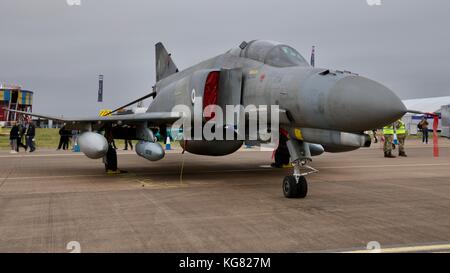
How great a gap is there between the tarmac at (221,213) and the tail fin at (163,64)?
568 cm

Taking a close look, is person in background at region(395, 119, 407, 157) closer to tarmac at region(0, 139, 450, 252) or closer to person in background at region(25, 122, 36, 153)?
tarmac at region(0, 139, 450, 252)

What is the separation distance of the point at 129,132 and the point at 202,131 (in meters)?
3.74

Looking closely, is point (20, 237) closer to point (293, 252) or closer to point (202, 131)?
point (293, 252)

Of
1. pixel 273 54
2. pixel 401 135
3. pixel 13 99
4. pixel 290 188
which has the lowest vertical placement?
pixel 290 188

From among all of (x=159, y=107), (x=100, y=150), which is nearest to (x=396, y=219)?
(x=100, y=150)

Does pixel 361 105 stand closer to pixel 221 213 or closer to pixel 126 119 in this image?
pixel 221 213

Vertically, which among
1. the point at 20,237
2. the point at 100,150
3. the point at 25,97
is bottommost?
the point at 20,237

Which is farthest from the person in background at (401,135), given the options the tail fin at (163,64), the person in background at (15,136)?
the person in background at (15,136)

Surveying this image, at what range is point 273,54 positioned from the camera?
29.8 ft

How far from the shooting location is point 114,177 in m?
11.5

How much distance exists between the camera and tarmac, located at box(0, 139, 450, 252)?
4848 mm

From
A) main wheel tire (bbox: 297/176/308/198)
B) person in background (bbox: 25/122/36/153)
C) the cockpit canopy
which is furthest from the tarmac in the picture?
person in background (bbox: 25/122/36/153)

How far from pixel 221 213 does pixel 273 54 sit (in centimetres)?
397

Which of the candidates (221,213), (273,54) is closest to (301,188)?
(221,213)
